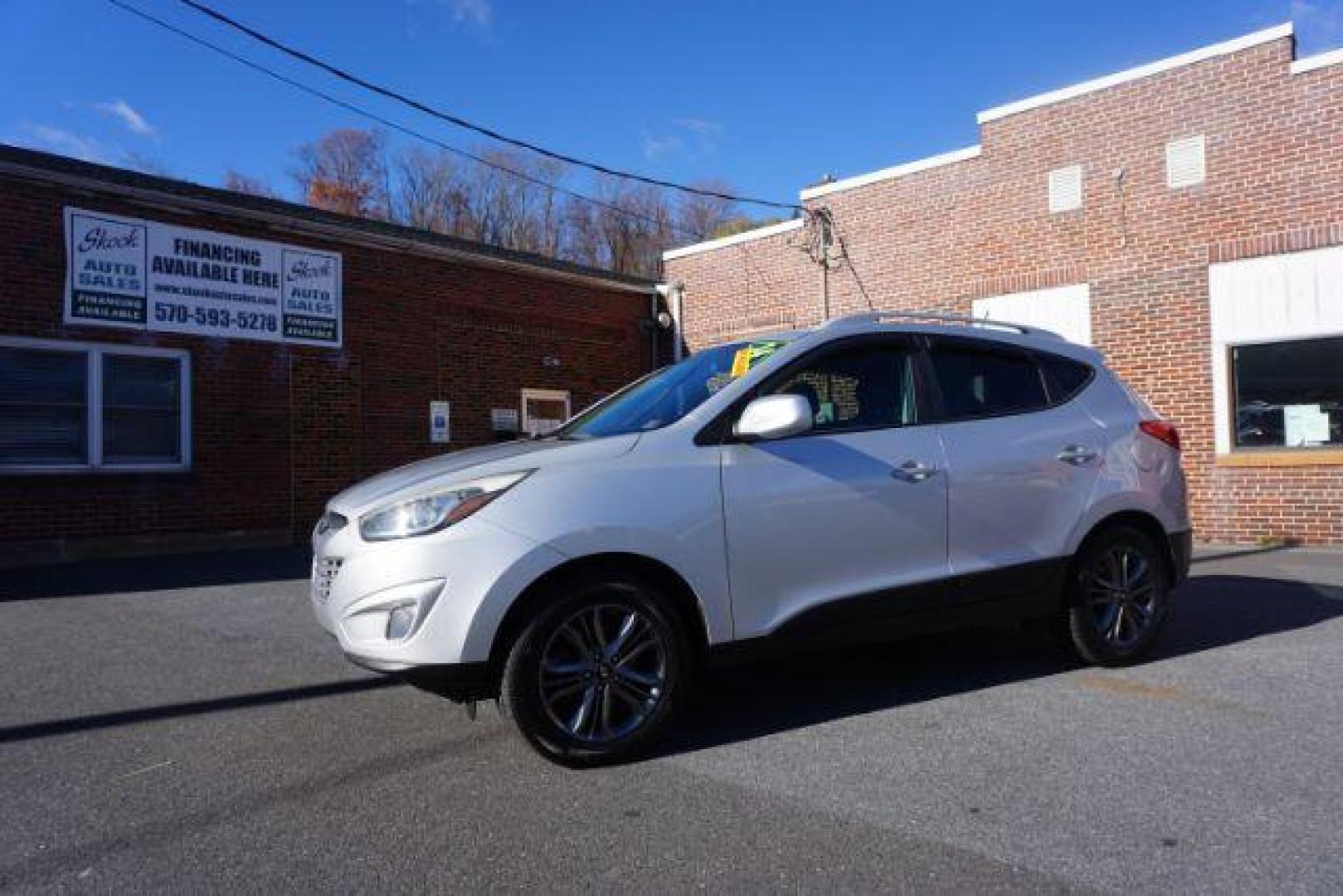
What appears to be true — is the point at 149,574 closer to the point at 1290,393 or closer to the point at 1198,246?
the point at 1198,246

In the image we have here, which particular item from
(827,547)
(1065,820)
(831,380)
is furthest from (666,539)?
(1065,820)

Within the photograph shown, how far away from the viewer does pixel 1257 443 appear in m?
11.4

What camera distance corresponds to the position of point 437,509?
383 centimetres

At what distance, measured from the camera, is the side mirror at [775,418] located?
409 centimetres

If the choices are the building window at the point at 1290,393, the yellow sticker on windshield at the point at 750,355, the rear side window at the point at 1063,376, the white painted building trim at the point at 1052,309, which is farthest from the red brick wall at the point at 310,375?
the rear side window at the point at 1063,376

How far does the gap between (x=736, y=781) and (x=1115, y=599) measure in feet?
8.86

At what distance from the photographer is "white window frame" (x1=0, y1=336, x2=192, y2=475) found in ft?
34.8

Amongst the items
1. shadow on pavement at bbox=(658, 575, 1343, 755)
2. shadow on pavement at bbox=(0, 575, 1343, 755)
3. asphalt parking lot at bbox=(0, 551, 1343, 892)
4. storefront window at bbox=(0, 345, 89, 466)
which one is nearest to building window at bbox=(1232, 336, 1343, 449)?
shadow on pavement at bbox=(658, 575, 1343, 755)

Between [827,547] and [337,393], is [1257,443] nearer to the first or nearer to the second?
[827,547]

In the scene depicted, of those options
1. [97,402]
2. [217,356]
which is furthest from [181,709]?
[217,356]

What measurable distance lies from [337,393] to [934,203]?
8.64m

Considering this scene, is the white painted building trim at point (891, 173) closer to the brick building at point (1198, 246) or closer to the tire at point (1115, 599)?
the brick building at point (1198, 246)

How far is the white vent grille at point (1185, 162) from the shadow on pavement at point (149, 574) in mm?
10467

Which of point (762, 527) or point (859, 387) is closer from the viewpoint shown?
point (762, 527)
